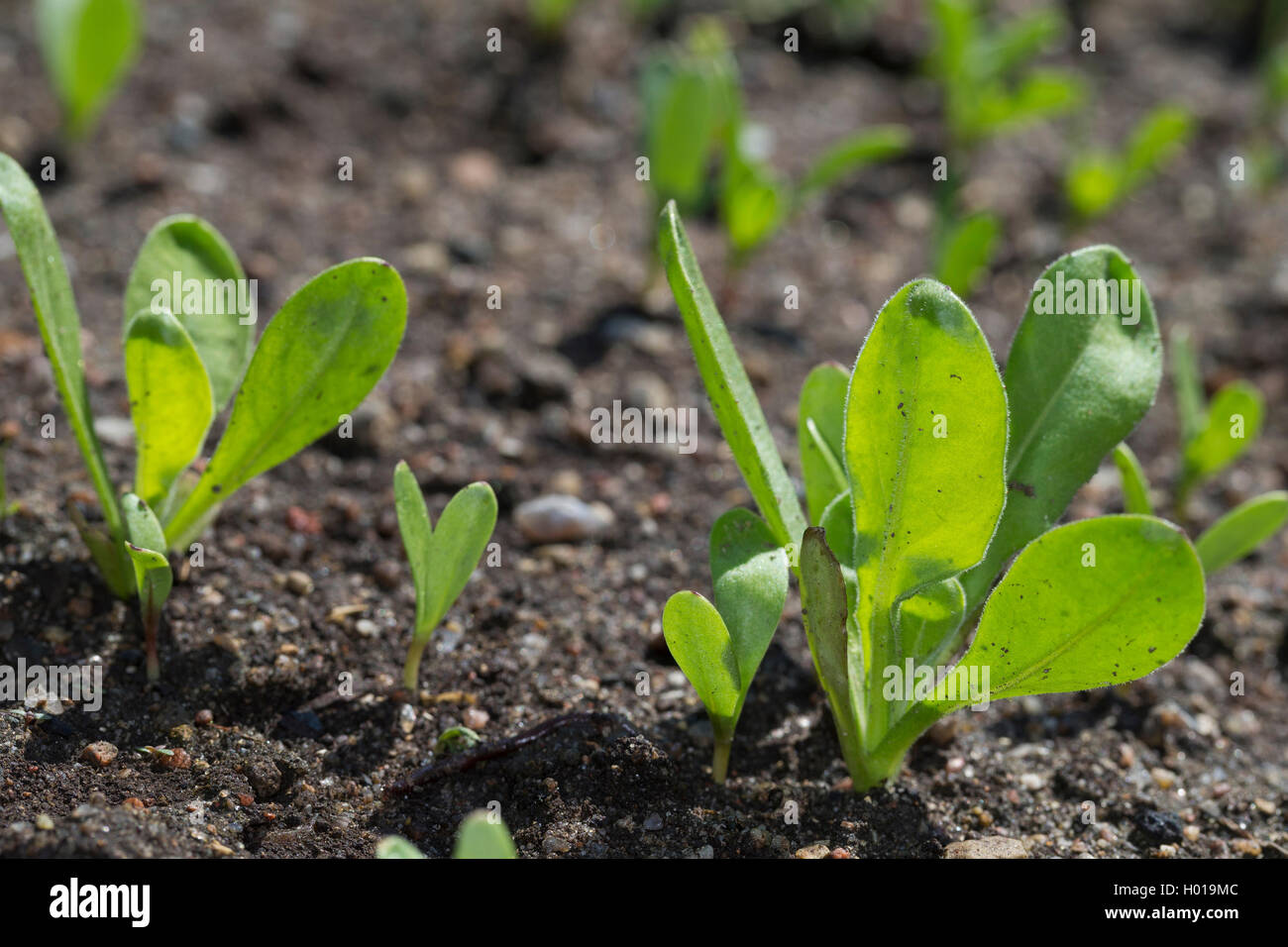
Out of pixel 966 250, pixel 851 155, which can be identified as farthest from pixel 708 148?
pixel 966 250

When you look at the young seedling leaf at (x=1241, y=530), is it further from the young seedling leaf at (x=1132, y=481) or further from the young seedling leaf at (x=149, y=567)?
the young seedling leaf at (x=149, y=567)

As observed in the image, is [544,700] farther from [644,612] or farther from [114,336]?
[114,336]

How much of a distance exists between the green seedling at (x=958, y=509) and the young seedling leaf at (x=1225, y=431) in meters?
0.54

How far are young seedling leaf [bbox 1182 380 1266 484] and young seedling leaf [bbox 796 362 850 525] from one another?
79 cm

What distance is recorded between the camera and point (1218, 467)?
2.15 m

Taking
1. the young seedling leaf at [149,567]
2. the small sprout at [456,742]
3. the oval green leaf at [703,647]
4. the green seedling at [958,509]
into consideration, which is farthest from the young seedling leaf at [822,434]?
the young seedling leaf at [149,567]

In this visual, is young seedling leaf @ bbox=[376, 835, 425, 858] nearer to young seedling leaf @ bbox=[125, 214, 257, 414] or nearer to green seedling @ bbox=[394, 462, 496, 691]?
green seedling @ bbox=[394, 462, 496, 691]

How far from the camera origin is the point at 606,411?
7.59 feet

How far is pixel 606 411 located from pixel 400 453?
392 millimetres

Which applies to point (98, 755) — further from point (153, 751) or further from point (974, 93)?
point (974, 93)

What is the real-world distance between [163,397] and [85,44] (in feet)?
4.37

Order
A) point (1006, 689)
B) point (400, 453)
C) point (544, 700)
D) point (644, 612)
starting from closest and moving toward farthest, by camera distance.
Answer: point (1006, 689) < point (544, 700) < point (644, 612) < point (400, 453)

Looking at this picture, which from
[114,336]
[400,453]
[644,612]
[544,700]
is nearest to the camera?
[544,700]
